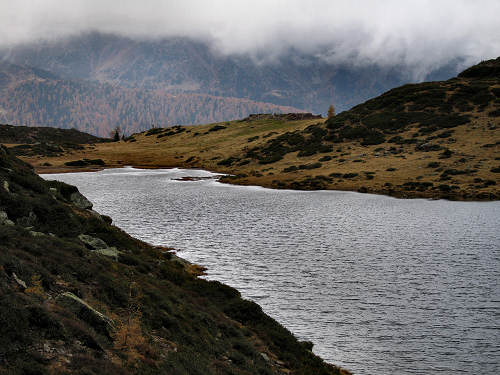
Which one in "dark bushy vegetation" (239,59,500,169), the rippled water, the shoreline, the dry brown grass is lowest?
the rippled water

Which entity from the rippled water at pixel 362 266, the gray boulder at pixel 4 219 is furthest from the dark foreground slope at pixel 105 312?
the rippled water at pixel 362 266

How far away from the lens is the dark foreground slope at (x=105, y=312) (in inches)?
404

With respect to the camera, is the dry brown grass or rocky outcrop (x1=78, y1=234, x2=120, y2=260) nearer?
rocky outcrop (x1=78, y1=234, x2=120, y2=260)

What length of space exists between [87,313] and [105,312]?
1280 millimetres

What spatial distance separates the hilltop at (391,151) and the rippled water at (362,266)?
1586cm

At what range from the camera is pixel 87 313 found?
12484 millimetres

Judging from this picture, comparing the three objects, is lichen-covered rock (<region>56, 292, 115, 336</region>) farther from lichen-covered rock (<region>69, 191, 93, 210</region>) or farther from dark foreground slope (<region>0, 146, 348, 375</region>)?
lichen-covered rock (<region>69, 191, 93, 210</region>)

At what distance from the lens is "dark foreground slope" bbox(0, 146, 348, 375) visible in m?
10.3

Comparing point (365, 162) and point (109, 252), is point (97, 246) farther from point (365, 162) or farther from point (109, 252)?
point (365, 162)

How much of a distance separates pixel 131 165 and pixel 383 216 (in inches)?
4163

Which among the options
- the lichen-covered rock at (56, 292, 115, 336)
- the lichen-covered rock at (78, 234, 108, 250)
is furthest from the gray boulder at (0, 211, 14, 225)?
the lichen-covered rock at (56, 292, 115, 336)

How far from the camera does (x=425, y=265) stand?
30.2 metres

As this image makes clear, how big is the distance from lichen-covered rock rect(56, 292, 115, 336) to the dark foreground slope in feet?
0.11

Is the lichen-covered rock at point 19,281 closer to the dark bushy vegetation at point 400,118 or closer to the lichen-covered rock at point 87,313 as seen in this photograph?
the lichen-covered rock at point 87,313
